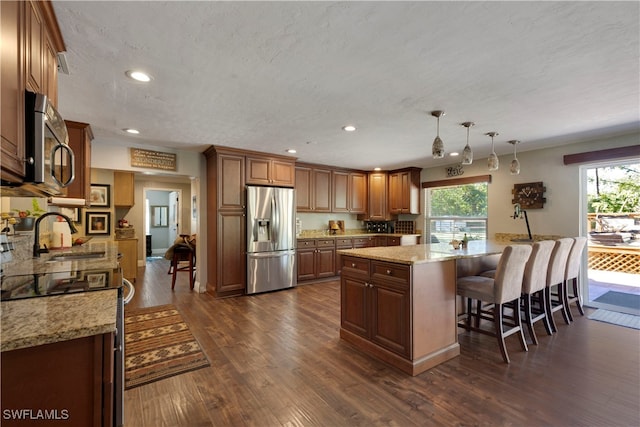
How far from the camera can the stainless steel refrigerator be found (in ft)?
14.9

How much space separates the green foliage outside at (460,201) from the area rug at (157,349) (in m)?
4.88

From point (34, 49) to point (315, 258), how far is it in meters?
4.56

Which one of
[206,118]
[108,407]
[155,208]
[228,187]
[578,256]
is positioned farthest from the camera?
[155,208]

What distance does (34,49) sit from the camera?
4.20ft

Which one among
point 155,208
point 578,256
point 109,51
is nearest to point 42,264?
point 109,51

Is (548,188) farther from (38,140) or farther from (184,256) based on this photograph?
(184,256)

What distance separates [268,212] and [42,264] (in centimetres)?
282

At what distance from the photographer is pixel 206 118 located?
10.00 feet

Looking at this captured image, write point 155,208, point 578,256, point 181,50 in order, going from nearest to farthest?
point 181,50 < point 578,256 < point 155,208

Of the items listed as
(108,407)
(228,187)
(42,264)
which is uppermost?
(228,187)

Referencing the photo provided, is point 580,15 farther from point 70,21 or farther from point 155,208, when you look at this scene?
point 155,208

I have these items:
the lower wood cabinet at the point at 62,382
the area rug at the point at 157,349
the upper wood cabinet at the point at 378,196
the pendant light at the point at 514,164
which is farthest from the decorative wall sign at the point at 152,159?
the pendant light at the point at 514,164

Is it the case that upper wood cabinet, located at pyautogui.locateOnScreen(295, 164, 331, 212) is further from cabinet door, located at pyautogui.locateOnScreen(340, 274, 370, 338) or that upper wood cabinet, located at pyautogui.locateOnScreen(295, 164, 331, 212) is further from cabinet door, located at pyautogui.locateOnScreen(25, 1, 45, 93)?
cabinet door, located at pyautogui.locateOnScreen(25, 1, 45, 93)

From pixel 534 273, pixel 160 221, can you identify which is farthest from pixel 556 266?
pixel 160 221
